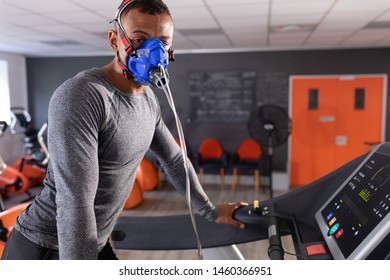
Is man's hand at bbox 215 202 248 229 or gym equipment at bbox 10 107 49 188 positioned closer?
man's hand at bbox 215 202 248 229

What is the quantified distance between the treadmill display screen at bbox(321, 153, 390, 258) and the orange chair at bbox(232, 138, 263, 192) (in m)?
4.02

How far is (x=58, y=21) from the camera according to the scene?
3.15m

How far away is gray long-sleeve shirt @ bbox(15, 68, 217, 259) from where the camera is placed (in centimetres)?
68

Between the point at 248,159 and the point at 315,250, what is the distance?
448 cm

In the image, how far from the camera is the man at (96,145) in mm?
684

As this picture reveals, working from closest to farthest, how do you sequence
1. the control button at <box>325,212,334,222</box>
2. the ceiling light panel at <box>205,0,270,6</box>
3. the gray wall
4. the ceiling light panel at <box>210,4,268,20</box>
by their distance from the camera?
the control button at <box>325,212,334,222</box>
the ceiling light panel at <box>205,0,270,6</box>
the ceiling light panel at <box>210,4,268,20</box>
the gray wall

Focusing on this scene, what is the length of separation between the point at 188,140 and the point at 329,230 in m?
4.83

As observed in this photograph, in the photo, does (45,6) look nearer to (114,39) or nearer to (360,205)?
(114,39)

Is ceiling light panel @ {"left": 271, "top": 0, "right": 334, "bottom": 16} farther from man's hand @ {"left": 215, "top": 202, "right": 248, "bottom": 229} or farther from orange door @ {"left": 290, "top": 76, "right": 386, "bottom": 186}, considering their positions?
orange door @ {"left": 290, "top": 76, "right": 386, "bottom": 186}

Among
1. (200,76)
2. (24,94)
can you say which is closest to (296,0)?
(200,76)

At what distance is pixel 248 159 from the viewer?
17.2 ft

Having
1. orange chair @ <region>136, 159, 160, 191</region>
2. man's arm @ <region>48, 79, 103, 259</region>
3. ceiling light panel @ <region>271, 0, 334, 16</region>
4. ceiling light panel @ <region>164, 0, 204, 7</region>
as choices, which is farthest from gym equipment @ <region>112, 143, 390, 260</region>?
orange chair @ <region>136, 159, 160, 191</region>

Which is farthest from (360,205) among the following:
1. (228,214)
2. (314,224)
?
(228,214)
